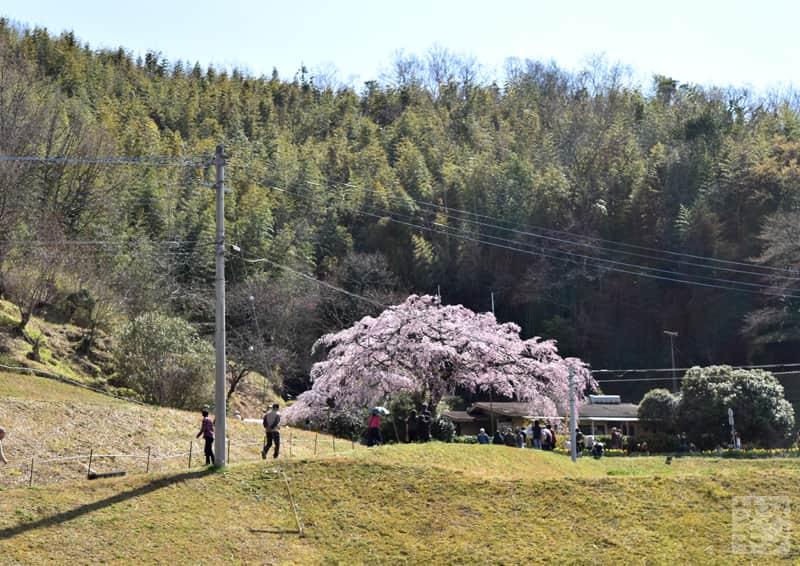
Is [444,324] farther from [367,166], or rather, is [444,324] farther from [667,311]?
[367,166]

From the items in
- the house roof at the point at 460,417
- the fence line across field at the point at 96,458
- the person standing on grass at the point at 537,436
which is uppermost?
the house roof at the point at 460,417

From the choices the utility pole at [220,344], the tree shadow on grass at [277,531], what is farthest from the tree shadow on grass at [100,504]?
the tree shadow on grass at [277,531]

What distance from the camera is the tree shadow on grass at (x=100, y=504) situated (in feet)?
53.0

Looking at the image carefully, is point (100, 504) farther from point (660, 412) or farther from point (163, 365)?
point (660, 412)

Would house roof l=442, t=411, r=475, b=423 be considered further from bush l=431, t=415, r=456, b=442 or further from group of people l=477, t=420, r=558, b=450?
bush l=431, t=415, r=456, b=442

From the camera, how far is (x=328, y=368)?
1469 inches

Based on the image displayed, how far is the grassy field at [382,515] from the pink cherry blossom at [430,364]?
34.5 ft

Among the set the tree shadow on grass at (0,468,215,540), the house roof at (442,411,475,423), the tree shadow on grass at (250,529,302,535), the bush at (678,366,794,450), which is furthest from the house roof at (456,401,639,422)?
the tree shadow on grass at (250,529,302,535)

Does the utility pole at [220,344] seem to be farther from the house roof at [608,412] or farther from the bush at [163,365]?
the house roof at [608,412]

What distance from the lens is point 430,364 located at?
33.8 m

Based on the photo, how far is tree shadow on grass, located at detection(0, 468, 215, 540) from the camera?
53.0 feet

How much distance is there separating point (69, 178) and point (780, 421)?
131ft

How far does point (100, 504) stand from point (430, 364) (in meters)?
17.4

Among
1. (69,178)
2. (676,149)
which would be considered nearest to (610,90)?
(676,149)
